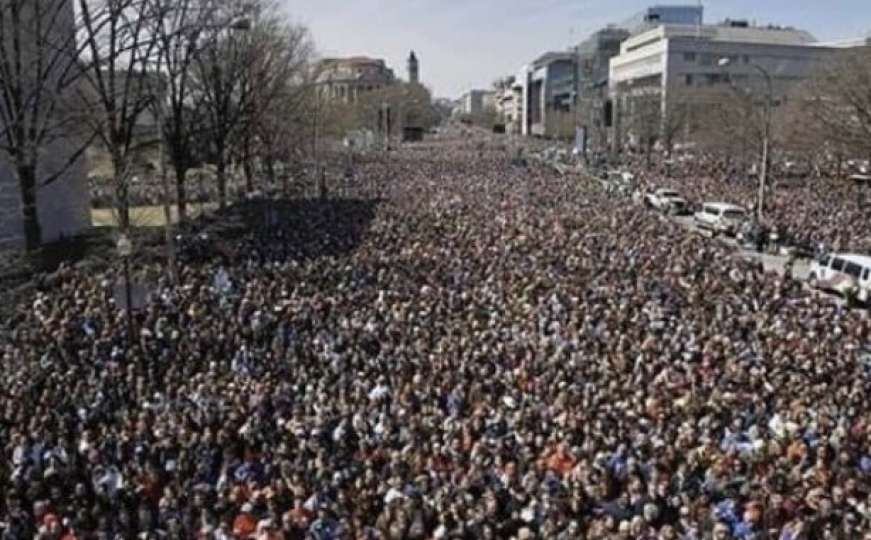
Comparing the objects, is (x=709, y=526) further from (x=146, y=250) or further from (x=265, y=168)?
(x=265, y=168)

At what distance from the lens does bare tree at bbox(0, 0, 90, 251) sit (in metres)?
27.1

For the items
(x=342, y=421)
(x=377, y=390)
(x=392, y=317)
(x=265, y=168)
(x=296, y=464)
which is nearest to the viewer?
(x=296, y=464)

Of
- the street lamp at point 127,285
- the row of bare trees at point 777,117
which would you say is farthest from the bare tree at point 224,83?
the street lamp at point 127,285

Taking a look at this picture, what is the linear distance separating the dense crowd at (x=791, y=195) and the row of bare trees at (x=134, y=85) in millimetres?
20946

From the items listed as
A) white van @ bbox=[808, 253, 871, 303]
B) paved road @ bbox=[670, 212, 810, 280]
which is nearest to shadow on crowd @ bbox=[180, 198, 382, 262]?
paved road @ bbox=[670, 212, 810, 280]

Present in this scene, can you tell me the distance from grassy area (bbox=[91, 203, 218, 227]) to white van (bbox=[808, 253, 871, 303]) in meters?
26.6

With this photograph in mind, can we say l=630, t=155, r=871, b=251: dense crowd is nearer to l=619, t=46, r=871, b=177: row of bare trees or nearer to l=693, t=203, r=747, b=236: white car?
l=693, t=203, r=747, b=236: white car

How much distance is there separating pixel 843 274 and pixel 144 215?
3425cm

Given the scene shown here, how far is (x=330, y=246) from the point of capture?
2959 centimetres

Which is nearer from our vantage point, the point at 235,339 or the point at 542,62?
the point at 235,339

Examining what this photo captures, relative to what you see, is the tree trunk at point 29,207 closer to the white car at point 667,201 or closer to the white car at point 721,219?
the white car at point 721,219

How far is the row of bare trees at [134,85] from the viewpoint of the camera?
27.9 m

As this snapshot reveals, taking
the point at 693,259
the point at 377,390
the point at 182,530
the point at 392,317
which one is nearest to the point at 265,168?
the point at 693,259

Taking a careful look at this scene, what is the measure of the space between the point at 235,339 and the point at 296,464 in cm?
624
